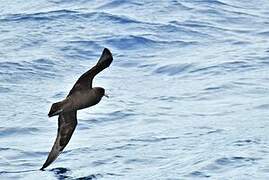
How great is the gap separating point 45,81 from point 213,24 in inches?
190

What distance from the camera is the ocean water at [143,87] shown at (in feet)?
45.0

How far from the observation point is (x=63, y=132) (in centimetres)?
1377

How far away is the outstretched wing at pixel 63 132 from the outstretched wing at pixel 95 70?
0.58 metres

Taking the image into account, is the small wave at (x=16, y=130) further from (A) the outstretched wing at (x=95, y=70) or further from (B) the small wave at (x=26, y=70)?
(B) the small wave at (x=26, y=70)

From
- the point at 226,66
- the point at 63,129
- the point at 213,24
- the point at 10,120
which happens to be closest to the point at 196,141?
the point at 63,129

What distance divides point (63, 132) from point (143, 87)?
3.56 meters

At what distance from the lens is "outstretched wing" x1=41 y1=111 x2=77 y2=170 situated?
13.6m

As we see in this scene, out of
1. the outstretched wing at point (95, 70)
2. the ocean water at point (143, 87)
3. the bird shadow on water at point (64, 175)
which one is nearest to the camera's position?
the outstretched wing at point (95, 70)

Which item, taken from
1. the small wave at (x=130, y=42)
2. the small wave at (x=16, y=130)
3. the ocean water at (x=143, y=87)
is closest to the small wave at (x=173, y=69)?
the ocean water at (x=143, y=87)

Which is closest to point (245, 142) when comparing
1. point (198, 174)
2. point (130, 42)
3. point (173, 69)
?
point (198, 174)

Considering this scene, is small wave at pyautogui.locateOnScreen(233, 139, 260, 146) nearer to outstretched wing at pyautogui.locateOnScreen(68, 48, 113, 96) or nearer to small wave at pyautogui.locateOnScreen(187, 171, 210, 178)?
small wave at pyautogui.locateOnScreen(187, 171, 210, 178)

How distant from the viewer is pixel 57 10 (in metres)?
21.7

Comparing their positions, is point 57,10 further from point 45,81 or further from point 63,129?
point 63,129

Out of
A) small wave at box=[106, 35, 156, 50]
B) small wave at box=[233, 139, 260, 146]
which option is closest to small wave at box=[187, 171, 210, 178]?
small wave at box=[233, 139, 260, 146]
